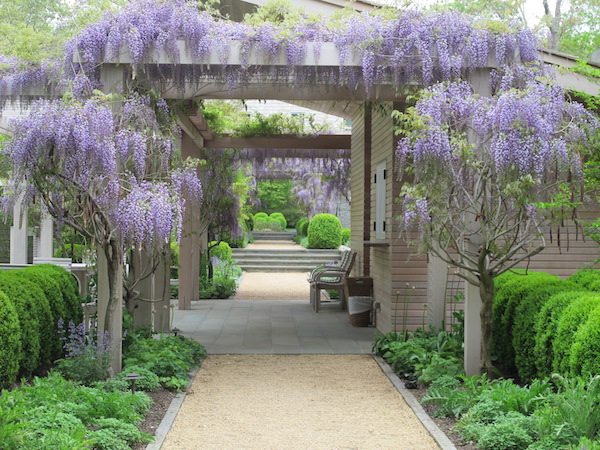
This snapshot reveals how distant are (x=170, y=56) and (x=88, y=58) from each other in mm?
657

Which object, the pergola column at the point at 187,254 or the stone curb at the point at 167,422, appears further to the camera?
the pergola column at the point at 187,254

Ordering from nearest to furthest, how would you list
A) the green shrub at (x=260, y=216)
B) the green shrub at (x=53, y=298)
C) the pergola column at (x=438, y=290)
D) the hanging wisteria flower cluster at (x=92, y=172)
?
1. the hanging wisteria flower cluster at (x=92, y=172)
2. the green shrub at (x=53, y=298)
3. the pergola column at (x=438, y=290)
4. the green shrub at (x=260, y=216)

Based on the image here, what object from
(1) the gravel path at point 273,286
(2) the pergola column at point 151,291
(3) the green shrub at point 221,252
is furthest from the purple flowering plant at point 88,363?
(3) the green shrub at point 221,252

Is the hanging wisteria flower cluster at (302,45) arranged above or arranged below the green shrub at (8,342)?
above

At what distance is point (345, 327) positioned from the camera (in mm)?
9219

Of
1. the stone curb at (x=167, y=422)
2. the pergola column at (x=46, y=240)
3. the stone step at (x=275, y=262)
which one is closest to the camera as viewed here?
the stone curb at (x=167, y=422)

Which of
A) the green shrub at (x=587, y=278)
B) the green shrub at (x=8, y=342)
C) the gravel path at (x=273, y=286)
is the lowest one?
the gravel path at (x=273, y=286)

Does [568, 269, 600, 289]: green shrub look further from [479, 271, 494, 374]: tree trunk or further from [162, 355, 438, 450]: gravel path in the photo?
[162, 355, 438, 450]: gravel path

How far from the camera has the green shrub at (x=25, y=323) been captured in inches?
201

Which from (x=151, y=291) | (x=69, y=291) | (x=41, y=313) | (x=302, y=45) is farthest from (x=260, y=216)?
(x=41, y=313)

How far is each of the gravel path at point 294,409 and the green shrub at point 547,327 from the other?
945mm

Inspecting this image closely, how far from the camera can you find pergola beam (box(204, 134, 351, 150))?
11.9 m

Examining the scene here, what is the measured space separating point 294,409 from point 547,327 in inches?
73.1

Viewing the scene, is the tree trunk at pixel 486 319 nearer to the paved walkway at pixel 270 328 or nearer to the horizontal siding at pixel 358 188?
the paved walkway at pixel 270 328
